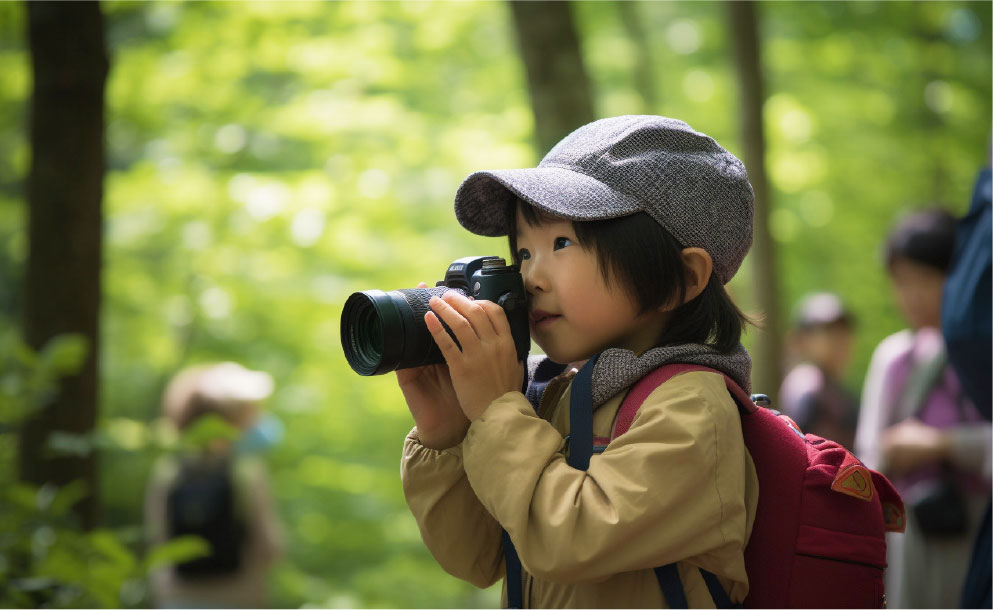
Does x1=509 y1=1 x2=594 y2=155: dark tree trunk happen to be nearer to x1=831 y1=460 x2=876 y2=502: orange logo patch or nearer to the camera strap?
the camera strap

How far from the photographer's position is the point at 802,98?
29.3 ft

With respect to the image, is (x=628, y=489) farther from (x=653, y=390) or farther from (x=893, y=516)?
(x=893, y=516)

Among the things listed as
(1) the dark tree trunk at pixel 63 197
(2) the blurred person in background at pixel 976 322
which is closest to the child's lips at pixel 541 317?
(2) the blurred person in background at pixel 976 322

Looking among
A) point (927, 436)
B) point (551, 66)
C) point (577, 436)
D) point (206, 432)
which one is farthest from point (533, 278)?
point (927, 436)

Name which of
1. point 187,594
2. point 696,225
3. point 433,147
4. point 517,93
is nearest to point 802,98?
point 517,93

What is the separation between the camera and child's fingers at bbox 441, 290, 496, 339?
1490mm

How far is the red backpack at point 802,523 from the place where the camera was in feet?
4.73

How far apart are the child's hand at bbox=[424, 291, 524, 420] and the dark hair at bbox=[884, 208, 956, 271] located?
263cm

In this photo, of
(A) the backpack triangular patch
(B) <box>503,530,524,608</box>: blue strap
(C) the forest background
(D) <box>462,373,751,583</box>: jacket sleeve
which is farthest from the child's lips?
(C) the forest background

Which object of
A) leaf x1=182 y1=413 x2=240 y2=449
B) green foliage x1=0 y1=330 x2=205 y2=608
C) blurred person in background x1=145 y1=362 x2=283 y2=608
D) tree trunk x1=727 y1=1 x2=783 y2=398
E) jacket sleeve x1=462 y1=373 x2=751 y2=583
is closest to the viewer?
A: jacket sleeve x1=462 y1=373 x2=751 y2=583

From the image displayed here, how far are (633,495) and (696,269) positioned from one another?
0.42 m

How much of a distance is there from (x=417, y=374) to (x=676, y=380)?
1.53 ft

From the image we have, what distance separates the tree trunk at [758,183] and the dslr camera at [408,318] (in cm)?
393

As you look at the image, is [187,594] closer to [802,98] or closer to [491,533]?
[491,533]
